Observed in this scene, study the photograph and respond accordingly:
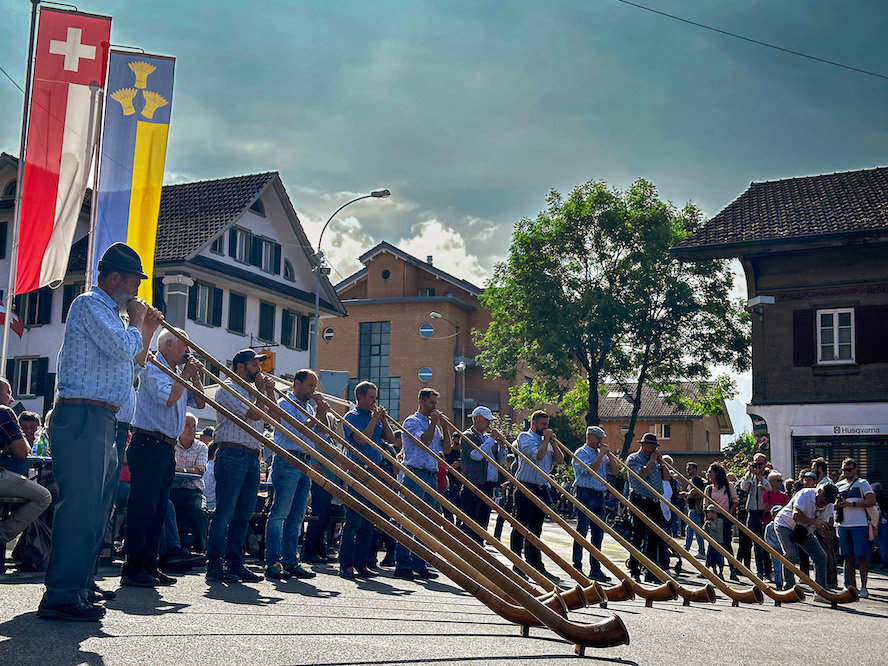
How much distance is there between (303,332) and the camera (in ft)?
137

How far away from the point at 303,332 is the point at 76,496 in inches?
1436

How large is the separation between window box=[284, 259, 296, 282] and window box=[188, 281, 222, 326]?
4961 mm

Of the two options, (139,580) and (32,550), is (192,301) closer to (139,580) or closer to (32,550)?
(32,550)

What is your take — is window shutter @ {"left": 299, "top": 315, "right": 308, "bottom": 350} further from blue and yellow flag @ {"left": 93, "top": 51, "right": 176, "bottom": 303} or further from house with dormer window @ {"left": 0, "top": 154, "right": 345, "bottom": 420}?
blue and yellow flag @ {"left": 93, "top": 51, "right": 176, "bottom": 303}

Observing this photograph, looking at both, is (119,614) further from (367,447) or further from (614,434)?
(614,434)

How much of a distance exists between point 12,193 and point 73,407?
3504 cm

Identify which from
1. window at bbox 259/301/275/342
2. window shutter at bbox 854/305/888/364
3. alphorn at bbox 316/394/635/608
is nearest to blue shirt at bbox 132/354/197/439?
alphorn at bbox 316/394/635/608

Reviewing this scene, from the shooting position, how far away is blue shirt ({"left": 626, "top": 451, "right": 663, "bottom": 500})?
13438 millimetres

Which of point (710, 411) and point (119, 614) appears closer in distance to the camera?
point (119, 614)

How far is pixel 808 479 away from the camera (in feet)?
48.8

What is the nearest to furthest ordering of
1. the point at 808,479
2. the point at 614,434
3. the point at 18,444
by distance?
Result: the point at 18,444 < the point at 808,479 < the point at 614,434

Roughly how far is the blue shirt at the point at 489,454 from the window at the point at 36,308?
1018 inches

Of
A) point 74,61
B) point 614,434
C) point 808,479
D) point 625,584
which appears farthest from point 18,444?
point 614,434

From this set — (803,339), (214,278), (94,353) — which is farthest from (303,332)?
(94,353)
